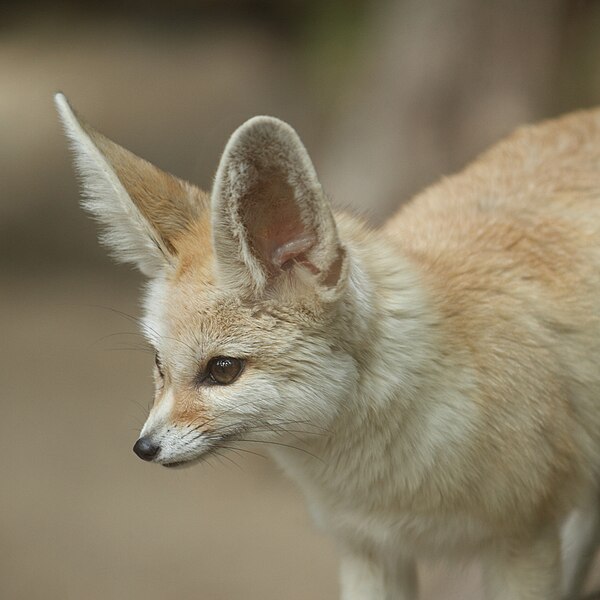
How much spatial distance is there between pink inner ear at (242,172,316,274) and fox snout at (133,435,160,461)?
0.66 meters

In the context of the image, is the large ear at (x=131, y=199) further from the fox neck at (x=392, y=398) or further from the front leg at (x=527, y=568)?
the front leg at (x=527, y=568)

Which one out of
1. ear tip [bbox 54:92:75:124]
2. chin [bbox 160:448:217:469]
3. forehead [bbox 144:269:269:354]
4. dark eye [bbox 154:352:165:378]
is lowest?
chin [bbox 160:448:217:469]

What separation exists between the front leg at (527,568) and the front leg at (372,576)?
40 centimetres

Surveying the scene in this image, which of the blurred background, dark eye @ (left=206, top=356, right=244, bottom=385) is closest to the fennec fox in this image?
dark eye @ (left=206, top=356, right=244, bottom=385)

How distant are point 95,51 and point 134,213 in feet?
35.7

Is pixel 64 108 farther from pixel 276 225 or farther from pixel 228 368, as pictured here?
pixel 228 368

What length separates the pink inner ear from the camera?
10.6 ft

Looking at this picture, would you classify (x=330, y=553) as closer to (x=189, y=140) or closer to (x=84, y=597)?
(x=84, y=597)

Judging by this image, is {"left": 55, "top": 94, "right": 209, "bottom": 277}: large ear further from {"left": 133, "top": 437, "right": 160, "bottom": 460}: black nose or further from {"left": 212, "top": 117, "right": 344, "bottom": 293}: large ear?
{"left": 133, "top": 437, "right": 160, "bottom": 460}: black nose

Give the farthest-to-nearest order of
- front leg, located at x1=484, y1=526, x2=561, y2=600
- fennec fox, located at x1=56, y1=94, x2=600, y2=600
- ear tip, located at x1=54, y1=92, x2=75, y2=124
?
front leg, located at x1=484, y1=526, x2=561, y2=600
ear tip, located at x1=54, y1=92, x2=75, y2=124
fennec fox, located at x1=56, y1=94, x2=600, y2=600

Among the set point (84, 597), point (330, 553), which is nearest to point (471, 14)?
point (330, 553)

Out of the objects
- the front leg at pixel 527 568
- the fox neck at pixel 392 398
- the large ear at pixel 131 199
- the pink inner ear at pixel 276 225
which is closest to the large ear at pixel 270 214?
the pink inner ear at pixel 276 225

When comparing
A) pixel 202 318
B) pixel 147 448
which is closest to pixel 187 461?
pixel 147 448

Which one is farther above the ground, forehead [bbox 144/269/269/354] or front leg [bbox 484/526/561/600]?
forehead [bbox 144/269/269/354]
